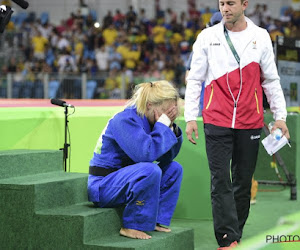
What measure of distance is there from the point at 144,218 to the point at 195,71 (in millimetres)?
1146

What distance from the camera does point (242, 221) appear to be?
194 inches

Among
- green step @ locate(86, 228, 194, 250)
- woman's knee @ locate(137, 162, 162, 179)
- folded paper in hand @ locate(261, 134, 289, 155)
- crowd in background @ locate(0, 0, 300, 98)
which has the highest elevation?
crowd in background @ locate(0, 0, 300, 98)

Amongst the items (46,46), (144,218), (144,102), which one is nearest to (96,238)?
(144,218)

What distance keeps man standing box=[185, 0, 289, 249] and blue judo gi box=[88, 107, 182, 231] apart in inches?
16.5

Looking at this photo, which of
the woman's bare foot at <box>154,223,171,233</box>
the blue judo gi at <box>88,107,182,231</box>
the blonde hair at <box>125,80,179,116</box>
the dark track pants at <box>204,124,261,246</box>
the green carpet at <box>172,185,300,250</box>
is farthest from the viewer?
the green carpet at <box>172,185,300,250</box>

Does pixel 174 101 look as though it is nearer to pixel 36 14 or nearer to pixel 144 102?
pixel 144 102

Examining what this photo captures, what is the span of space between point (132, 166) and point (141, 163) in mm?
69

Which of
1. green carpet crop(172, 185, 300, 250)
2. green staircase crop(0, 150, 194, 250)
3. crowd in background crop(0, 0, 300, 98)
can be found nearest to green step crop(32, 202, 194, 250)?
green staircase crop(0, 150, 194, 250)

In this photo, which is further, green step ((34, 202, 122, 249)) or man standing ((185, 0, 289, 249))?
man standing ((185, 0, 289, 249))

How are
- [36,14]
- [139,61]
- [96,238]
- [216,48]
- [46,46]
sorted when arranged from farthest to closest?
[36,14], [46,46], [139,61], [216,48], [96,238]

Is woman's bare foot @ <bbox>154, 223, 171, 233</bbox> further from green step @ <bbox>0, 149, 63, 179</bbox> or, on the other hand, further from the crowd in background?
the crowd in background

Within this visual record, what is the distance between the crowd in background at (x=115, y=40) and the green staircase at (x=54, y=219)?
35.3 feet

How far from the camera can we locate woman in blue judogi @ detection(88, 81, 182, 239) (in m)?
4.12

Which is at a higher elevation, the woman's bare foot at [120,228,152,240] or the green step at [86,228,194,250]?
the woman's bare foot at [120,228,152,240]
